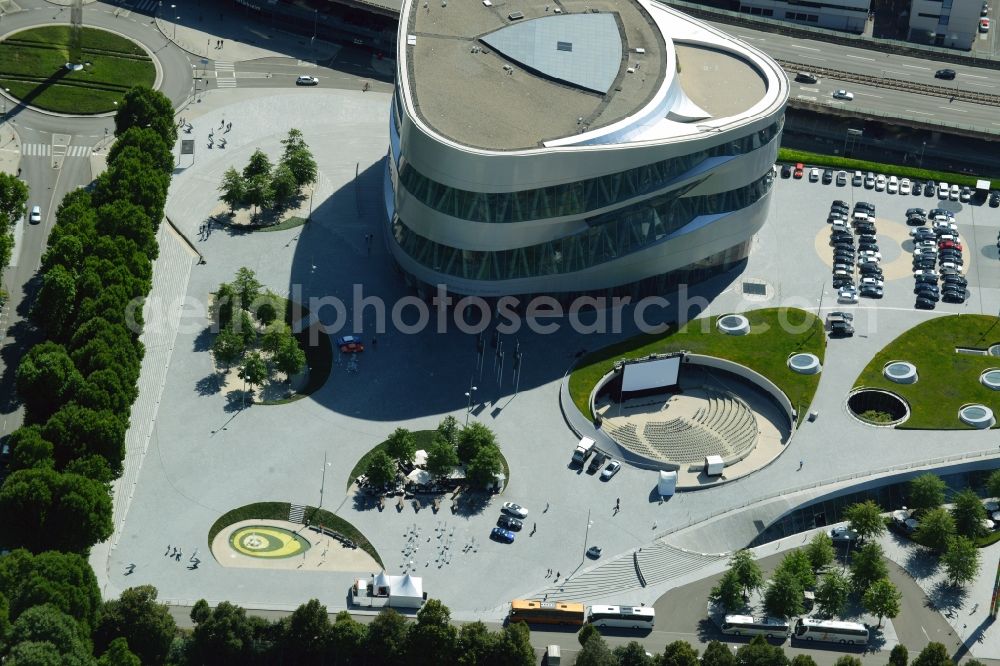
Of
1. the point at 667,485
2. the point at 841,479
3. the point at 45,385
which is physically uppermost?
the point at 841,479

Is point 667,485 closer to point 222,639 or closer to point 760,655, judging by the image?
point 760,655

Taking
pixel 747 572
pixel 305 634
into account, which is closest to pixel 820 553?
pixel 747 572

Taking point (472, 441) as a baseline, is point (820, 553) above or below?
above

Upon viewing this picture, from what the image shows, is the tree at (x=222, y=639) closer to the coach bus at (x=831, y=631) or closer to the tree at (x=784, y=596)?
the tree at (x=784, y=596)

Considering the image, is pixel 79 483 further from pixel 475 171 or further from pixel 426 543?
pixel 475 171

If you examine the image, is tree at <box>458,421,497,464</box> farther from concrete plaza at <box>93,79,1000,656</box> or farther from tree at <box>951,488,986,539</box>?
tree at <box>951,488,986,539</box>

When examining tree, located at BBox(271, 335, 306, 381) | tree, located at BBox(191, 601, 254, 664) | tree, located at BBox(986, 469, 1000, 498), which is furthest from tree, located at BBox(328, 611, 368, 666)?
tree, located at BBox(986, 469, 1000, 498)

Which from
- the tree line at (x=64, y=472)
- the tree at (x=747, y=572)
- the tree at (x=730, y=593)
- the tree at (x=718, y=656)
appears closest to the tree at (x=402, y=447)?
the tree line at (x=64, y=472)
